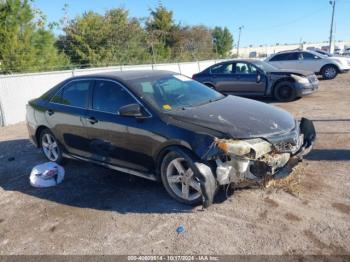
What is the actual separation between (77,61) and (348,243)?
759 inches

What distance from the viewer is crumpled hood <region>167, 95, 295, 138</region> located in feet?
13.0

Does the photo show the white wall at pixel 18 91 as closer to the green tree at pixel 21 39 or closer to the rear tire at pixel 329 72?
the green tree at pixel 21 39

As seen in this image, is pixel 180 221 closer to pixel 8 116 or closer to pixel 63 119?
pixel 63 119

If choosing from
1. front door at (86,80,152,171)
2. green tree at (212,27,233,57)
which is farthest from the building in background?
front door at (86,80,152,171)

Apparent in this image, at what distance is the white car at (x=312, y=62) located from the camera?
1744 cm

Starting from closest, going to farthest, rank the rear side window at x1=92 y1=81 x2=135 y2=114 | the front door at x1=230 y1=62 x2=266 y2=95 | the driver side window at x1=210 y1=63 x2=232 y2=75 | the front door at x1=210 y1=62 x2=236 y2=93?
the rear side window at x1=92 y1=81 x2=135 y2=114
the front door at x1=230 y1=62 x2=266 y2=95
the front door at x1=210 y1=62 x2=236 y2=93
the driver side window at x1=210 y1=63 x2=232 y2=75

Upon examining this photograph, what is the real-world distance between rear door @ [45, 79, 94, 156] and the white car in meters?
13.7

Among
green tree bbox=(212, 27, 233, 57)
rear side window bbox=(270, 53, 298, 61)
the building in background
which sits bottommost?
the building in background

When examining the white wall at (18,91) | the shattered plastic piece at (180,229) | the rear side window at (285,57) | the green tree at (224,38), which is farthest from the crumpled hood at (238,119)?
the green tree at (224,38)

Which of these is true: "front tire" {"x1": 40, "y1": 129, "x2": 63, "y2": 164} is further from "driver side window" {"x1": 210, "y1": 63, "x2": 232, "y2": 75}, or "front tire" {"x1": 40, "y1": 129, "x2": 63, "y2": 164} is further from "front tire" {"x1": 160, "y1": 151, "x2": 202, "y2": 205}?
"driver side window" {"x1": 210, "y1": 63, "x2": 232, "y2": 75}

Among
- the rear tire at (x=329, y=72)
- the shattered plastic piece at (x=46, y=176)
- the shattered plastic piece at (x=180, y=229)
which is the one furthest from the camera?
the rear tire at (x=329, y=72)

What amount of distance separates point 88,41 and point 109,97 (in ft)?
55.3

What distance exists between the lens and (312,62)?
17469 mm

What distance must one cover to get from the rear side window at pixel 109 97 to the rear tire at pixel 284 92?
7.37 m
